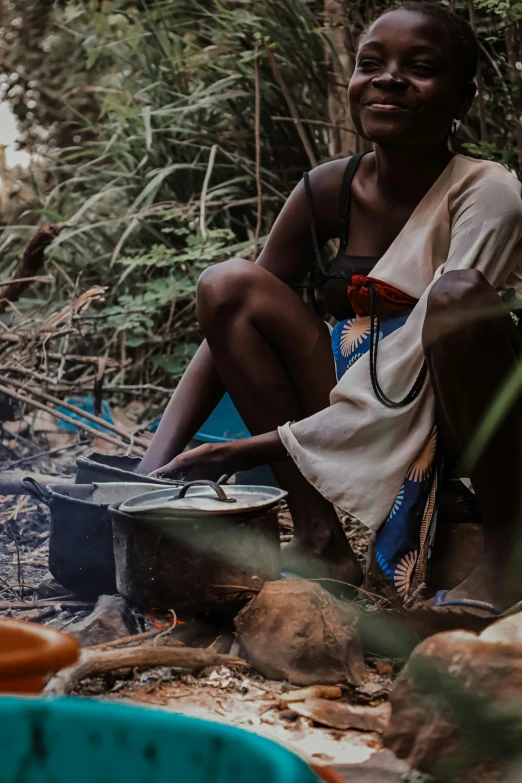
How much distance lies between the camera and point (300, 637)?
163cm

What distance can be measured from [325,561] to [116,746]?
56.5 inches

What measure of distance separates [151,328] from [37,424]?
710mm

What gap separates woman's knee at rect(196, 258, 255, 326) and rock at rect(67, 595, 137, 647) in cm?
72

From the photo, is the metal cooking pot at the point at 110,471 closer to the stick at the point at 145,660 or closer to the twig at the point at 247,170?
the stick at the point at 145,660

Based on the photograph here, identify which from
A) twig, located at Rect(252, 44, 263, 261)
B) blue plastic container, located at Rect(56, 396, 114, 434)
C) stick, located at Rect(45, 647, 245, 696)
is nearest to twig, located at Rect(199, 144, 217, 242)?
twig, located at Rect(252, 44, 263, 261)

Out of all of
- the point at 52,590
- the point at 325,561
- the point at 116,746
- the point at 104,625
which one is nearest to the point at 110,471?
the point at 52,590

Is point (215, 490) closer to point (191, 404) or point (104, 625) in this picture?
point (104, 625)

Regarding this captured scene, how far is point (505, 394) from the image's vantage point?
1.04 meters

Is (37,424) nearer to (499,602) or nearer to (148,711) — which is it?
(499,602)

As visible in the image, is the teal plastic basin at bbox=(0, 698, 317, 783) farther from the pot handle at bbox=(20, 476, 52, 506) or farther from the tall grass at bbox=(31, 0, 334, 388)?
the tall grass at bbox=(31, 0, 334, 388)

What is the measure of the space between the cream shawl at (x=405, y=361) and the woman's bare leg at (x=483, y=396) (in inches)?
3.6

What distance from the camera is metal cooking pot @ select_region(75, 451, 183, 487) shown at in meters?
1.99

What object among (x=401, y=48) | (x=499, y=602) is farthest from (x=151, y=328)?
(x=499, y=602)

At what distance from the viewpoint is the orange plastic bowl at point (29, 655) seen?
3.67 feet
